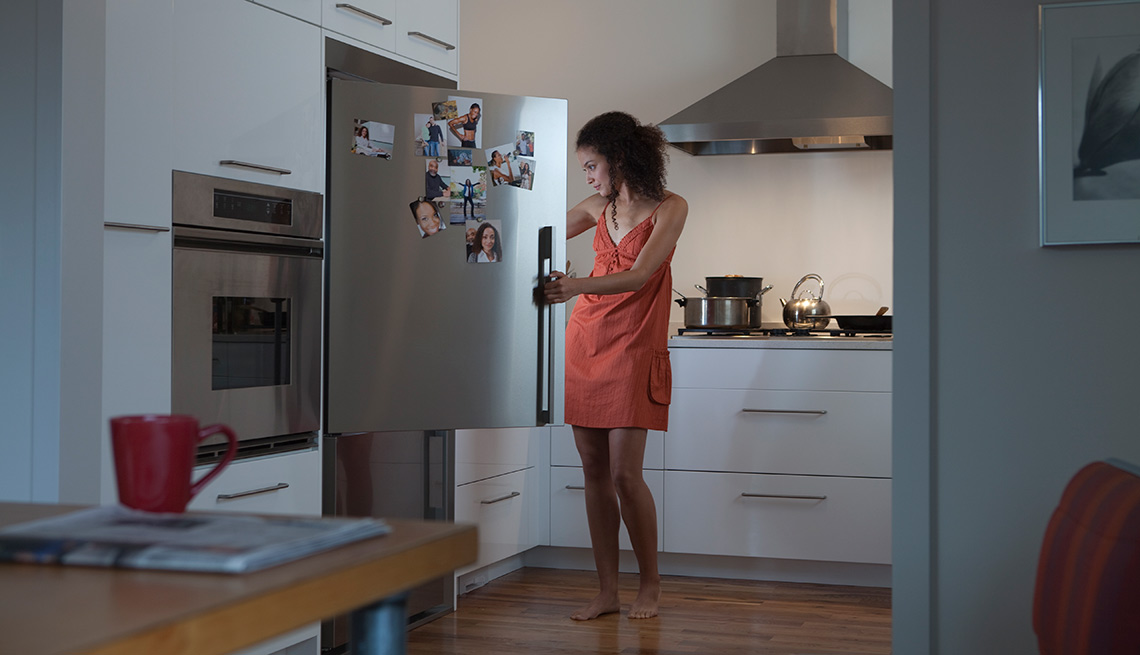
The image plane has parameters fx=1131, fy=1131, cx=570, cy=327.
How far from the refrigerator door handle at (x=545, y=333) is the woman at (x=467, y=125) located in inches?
12.5

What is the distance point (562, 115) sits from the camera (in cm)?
313

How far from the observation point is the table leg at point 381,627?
0.81 metres

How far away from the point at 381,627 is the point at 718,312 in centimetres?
342

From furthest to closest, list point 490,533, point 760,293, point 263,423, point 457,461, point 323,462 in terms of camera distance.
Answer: point 760,293 → point 490,533 → point 457,461 → point 323,462 → point 263,423

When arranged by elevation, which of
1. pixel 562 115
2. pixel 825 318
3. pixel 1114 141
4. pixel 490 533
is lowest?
pixel 490 533

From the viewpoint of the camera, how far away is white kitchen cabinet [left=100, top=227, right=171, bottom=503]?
2.19 m

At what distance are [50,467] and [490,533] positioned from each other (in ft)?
5.87

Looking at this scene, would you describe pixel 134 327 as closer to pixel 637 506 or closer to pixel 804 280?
pixel 637 506

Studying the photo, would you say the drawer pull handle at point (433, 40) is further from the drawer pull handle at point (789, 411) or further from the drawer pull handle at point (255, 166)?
the drawer pull handle at point (789, 411)

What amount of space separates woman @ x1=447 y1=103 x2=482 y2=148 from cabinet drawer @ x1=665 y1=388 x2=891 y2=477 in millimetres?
1363

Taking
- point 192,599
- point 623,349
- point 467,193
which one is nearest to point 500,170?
point 467,193

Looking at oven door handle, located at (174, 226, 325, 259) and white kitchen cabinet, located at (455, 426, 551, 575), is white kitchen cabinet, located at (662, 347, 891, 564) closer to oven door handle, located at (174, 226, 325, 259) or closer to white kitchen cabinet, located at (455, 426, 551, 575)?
white kitchen cabinet, located at (455, 426, 551, 575)

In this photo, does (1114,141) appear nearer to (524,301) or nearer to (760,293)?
(524,301)

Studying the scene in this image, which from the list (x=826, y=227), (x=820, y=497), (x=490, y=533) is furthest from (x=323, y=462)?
(x=826, y=227)
